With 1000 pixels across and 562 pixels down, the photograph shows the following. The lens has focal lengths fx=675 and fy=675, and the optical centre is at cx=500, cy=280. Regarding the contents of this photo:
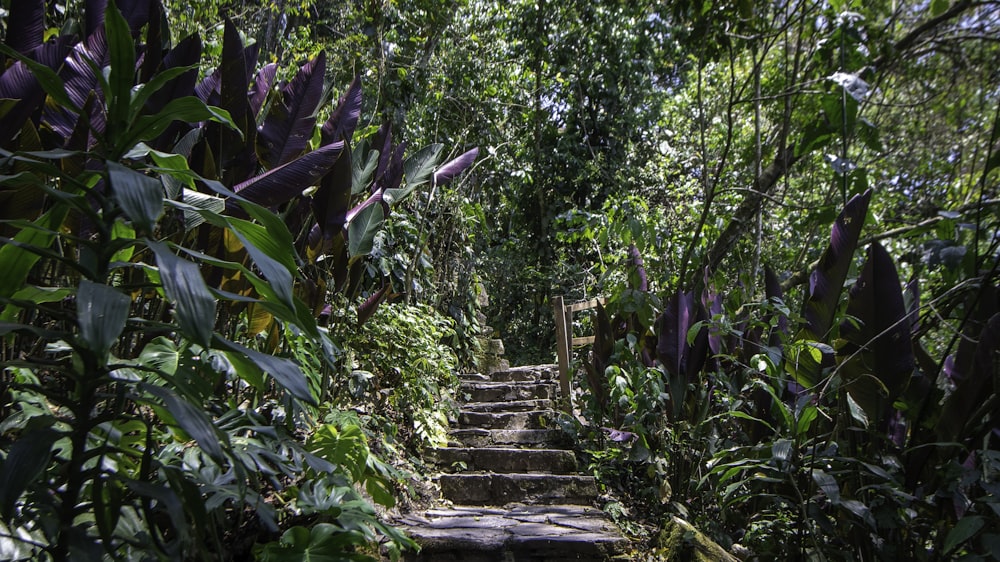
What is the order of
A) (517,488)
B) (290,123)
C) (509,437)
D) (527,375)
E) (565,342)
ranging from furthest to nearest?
(527,375) < (565,342) < (509,437) < (517,488) < (290,123)

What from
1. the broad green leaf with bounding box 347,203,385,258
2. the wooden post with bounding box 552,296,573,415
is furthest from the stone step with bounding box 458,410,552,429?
the broad green leaf with bounding box 347,203,385,258

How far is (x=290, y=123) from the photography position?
272 cm

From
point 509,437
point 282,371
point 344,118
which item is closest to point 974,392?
point 282,371

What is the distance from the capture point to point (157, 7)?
8.16 feet

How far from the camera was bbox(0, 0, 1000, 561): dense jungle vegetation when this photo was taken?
1.07 meters

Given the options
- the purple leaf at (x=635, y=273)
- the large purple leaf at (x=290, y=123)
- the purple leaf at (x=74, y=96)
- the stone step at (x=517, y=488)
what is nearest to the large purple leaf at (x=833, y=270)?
the purple leaf at (x=635, y=273)

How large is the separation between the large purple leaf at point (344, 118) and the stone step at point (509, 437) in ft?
8.83

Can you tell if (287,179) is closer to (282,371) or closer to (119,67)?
(119,67)

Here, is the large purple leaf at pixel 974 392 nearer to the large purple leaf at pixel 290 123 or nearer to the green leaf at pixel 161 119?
the green leaf at pixel 161 119

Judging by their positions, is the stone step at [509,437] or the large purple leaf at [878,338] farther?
the stone step at [509,437]

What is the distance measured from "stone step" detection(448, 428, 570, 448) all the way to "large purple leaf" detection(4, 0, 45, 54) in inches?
146

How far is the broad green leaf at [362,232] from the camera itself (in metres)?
3.19

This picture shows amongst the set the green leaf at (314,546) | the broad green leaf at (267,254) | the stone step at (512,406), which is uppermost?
the broad green leaf at (267,254)

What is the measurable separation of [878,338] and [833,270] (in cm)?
37
